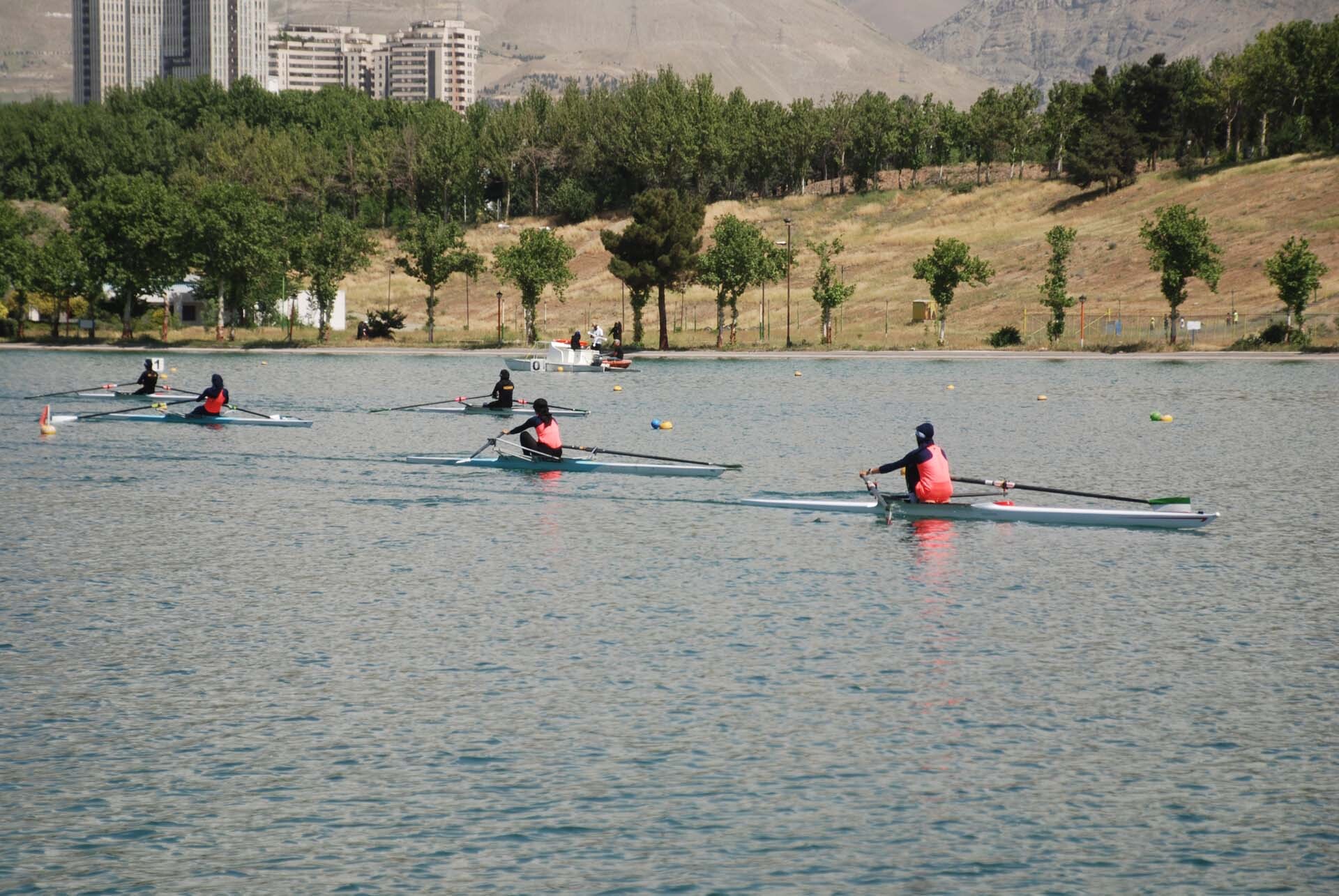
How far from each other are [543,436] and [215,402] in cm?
1607

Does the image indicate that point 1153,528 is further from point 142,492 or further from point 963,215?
point 963,215

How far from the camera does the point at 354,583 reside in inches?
973

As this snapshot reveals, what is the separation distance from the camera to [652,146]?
176750mm

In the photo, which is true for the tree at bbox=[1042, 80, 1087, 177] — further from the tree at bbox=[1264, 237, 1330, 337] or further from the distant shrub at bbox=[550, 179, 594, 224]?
the tree at bbox=[1264, 237, 1330, 337]

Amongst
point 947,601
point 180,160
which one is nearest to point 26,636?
point 947,601

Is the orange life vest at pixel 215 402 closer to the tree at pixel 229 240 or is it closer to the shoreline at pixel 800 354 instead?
the shoreline at pixel 800 354

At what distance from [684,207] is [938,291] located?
18.9 metres

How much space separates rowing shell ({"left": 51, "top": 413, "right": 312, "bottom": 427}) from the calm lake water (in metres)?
8.69

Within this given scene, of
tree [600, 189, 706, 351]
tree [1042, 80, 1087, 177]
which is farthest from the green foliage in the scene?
tree [1042, 80, 1087, 177]

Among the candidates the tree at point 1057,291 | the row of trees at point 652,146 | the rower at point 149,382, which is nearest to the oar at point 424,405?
the rower at point 149,382

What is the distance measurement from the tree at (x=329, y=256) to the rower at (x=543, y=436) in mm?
71115

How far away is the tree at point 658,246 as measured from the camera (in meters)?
101

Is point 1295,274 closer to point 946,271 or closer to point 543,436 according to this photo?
point 946,271

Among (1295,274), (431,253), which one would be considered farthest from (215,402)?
(1295,274)
